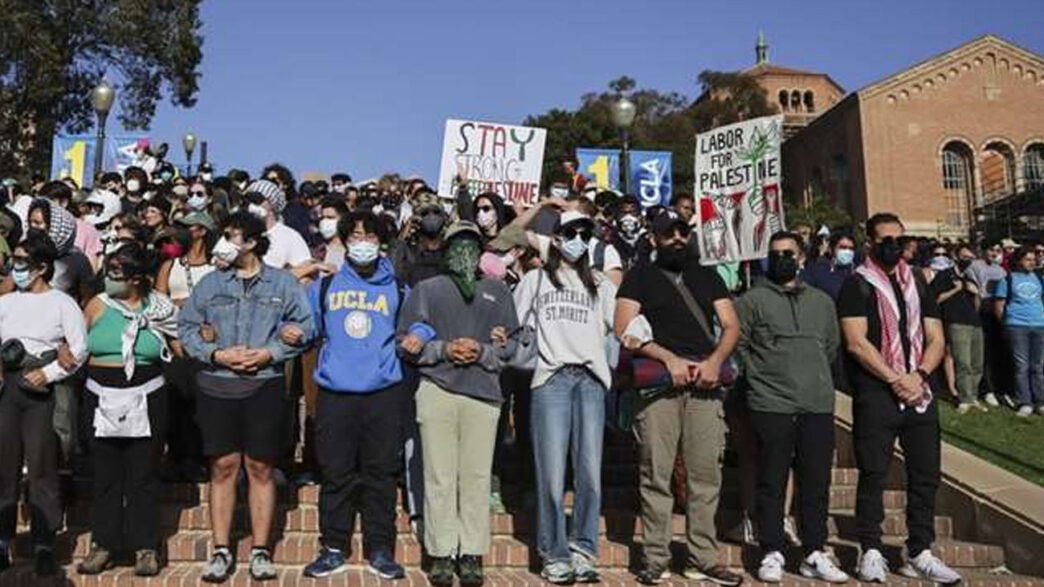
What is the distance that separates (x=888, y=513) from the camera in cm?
777

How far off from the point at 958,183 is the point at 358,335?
49403 millimetres

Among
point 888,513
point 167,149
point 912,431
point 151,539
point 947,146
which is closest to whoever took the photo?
point 151,539

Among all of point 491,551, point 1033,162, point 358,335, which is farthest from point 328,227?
point 1033,162

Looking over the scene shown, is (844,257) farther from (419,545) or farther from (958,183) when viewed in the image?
Answer: (958,183)

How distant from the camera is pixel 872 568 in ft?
20.9

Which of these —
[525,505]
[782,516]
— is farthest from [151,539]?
[782,516]

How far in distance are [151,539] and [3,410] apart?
1.26 meters

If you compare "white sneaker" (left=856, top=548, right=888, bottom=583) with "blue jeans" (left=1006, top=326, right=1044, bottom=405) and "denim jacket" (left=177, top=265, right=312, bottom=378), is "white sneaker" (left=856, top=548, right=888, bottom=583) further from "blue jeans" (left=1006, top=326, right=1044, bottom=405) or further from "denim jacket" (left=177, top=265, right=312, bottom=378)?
Answer: "blue jeans" (left=1006, top=326, right=1044, bottom=405)

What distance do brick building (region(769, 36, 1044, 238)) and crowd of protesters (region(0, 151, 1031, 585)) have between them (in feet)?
146

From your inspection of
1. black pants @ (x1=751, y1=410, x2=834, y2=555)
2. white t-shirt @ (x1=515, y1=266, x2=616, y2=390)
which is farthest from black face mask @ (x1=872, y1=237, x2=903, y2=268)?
white t-shirt @ (x1=515, y1=266, x2=616, y2=390)

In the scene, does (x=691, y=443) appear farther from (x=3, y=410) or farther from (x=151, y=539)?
(x=3, y=410)

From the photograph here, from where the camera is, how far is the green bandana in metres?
6.39

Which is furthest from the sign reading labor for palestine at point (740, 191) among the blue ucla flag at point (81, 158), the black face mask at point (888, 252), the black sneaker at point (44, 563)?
the blue ucla flag at point (81, 158)

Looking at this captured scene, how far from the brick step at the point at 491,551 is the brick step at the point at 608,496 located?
33 centimetres
